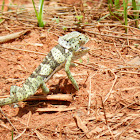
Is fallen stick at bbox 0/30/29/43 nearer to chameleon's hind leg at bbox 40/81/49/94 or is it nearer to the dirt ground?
the dirt ground

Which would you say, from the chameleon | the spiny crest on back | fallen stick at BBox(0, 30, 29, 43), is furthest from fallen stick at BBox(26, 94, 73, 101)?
fallen stick at BBox(0, 30, 29, 43)

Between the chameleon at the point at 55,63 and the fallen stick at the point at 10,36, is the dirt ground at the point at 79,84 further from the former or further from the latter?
the chameleon at the point at 55,63

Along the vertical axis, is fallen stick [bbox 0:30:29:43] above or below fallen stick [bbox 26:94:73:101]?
above

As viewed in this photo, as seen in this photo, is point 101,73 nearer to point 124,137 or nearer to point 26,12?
point 124,137

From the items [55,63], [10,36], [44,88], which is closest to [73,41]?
[55,63]

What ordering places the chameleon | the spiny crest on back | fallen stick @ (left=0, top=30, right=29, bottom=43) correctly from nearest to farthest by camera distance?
1. the chameleon
2. the spiny crest on back
3. fallen stick @ (left=0, top=30, right=29, bottom=43)

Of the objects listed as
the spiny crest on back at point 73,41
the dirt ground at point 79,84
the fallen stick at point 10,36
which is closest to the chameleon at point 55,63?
the spiny crest on back at point 73,41

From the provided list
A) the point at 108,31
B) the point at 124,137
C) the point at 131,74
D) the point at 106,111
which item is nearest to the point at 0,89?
the point at 106,111

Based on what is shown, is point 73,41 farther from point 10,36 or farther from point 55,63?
point 10,36
